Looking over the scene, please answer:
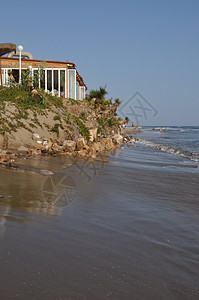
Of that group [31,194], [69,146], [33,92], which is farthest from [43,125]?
[31,194]

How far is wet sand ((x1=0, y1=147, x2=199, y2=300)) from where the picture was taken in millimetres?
2105

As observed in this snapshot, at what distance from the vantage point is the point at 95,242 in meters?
2.92

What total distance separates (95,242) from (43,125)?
11133mm

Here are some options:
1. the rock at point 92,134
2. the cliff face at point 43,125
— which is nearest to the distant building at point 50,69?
the cliff face at point 43,125

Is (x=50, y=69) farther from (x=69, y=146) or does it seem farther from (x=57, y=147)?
(x=57, y=147)

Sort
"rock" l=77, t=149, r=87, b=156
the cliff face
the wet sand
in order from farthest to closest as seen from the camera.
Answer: "rock" l=77, t=149, r=87, b=156
the cliff face
the wet sand

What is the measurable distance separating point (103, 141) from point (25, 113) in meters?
5.69

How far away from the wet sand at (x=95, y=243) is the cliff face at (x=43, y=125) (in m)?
6.09

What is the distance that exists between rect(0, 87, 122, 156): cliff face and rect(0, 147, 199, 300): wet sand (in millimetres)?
6088

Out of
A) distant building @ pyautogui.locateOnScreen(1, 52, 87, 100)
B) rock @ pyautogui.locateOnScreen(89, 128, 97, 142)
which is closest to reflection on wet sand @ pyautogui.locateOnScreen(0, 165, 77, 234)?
rock @ pyautogui.locateOnScreen(89, 128, 97, 142)

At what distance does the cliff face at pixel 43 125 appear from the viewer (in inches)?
449

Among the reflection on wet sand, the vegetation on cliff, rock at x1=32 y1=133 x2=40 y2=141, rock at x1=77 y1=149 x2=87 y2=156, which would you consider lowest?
the reflection on wet sand

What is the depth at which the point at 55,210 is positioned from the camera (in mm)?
3871

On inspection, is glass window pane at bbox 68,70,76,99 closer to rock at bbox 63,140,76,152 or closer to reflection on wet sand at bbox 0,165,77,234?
rock at bbox 63,140,76,152
